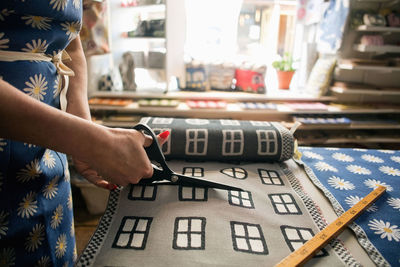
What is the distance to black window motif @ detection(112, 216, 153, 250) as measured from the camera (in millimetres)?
470

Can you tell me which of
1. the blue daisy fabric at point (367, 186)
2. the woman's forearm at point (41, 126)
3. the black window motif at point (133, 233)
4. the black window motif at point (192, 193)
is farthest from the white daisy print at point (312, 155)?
the woman's forearm at point (41, 126)

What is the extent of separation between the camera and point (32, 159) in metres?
0.51

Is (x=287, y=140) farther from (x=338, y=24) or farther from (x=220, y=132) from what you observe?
(x=338, y=24)

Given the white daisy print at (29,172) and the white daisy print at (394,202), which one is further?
the white daisy print at (394,202)

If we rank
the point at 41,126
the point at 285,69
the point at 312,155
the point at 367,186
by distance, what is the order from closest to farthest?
the point at 41,126
the point at 367,186
the point at 312,155
the point at 285,69

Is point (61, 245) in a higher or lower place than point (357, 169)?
lower

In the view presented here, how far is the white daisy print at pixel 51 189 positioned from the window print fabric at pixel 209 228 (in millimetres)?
120

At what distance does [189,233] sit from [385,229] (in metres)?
0.41

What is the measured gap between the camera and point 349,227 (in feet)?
1.80

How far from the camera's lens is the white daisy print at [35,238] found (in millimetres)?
517

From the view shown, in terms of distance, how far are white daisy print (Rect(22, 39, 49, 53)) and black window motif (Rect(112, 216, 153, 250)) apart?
14.4 inches

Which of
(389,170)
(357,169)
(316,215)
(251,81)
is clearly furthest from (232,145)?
(251,81)

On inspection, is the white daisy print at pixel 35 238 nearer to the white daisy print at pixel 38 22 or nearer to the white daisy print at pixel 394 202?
the white daisy print at pixel 38 22

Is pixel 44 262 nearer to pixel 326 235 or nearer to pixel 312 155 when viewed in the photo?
pixel 326 235
